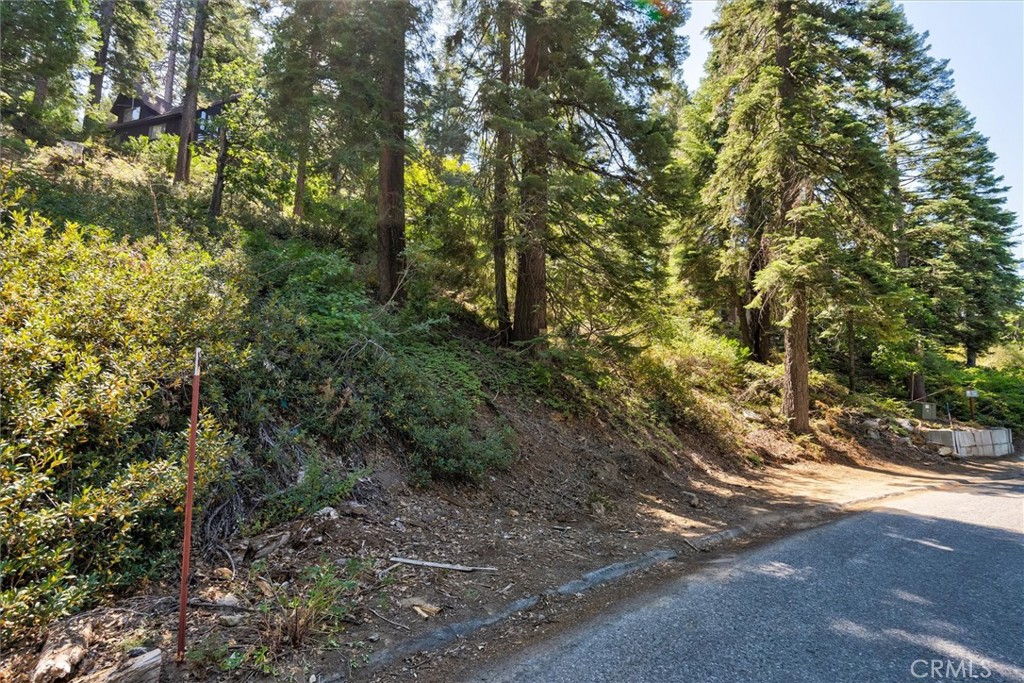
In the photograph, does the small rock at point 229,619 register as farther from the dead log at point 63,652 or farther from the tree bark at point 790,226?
the tree bark at point 790,226

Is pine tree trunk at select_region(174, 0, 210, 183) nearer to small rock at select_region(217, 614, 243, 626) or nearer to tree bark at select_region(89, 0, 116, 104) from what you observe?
tree bark at select_region(89, 0, 116, 104)

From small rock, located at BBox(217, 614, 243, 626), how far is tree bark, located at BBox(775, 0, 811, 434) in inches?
521

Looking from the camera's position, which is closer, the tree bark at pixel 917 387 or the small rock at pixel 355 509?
the small rock at pixel 355 509

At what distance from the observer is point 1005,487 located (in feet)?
32.2

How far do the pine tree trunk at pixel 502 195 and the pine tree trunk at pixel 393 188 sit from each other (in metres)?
1.71

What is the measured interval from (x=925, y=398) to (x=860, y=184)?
37.2ft

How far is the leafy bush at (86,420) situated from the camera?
8.95 feet

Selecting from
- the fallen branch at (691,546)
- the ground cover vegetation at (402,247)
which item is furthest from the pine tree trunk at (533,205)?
the fallen branch at (691,546)

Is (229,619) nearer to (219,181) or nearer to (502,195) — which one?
(502,195)

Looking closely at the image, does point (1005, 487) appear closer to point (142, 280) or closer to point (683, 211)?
point (683, 211)

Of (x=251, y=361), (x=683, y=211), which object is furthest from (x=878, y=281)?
(x=251, y=361)

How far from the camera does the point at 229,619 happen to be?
10.2 feet

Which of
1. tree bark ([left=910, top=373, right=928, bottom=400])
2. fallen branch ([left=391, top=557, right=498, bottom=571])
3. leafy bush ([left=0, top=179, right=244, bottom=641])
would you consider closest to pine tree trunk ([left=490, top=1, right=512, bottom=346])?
leafy bush ([left=0, top=179, right=244, bottom=641])

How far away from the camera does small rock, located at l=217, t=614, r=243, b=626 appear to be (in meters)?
3.08
